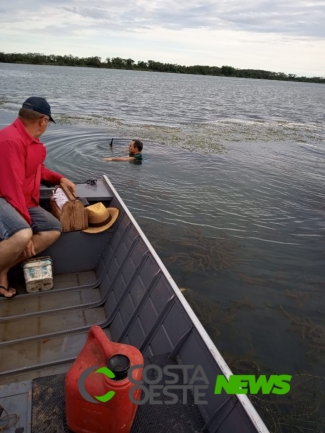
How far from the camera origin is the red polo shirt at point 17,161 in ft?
12.7

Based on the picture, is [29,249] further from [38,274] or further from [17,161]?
[17,161]

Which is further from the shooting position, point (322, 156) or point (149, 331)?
point (322, 156)

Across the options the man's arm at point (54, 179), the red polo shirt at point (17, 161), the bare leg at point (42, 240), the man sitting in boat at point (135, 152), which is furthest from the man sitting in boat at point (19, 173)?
the man sitting in boat at point (135, 152)

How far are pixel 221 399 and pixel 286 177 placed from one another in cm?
1303

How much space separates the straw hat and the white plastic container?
2.65ft

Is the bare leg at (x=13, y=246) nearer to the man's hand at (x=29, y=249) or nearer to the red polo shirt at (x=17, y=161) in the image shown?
the man's hand at (x=29, y=249)

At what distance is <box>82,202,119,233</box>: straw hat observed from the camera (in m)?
5.25

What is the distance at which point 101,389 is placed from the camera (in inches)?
87.5

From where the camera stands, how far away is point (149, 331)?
355 cm

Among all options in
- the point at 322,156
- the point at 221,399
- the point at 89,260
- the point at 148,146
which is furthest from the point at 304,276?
the point at 322,156

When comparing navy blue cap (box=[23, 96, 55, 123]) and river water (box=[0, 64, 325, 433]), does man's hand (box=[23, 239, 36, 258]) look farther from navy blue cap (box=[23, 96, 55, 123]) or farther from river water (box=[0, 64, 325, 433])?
river water (box=[0, 64, 325, 433])

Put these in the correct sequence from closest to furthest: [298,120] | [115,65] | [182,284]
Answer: [182,284], [298,120], [115,65]

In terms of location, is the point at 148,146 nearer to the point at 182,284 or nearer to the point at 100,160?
the point at 100,160

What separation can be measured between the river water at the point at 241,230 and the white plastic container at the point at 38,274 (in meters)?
2.82
